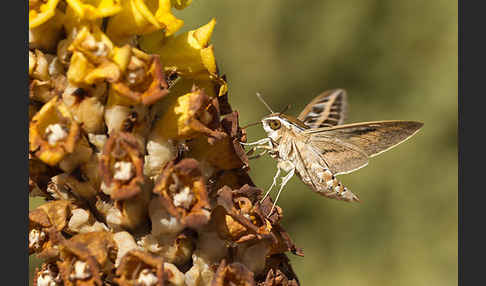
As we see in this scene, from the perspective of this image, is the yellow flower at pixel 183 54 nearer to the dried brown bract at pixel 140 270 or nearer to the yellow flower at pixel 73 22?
the yellow flower at pixel 73 22

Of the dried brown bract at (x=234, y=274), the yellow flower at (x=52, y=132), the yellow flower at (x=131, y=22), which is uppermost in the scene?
the yellow flower at (x=131, y=22)

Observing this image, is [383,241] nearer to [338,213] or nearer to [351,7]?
A: [338,213]

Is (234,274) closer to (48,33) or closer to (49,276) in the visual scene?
(49,276)

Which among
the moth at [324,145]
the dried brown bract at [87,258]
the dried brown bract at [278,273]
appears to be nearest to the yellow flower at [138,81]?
the dried brown bract at [87,258]

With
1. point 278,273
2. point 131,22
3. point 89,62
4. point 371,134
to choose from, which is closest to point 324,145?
point 371,134

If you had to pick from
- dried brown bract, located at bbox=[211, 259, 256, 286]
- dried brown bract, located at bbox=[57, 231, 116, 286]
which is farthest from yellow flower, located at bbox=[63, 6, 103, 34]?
dried brown bract, located at bbox=[211, 259, 256, 286]

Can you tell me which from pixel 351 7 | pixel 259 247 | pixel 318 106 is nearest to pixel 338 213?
pixel 351 7
